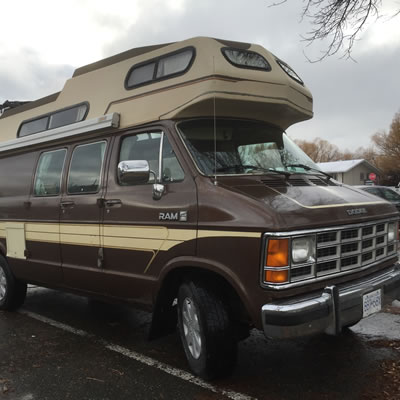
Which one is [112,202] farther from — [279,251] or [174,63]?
[279,251]

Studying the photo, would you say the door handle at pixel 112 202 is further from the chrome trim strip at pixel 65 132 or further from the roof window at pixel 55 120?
the roof window at pixel 55 120

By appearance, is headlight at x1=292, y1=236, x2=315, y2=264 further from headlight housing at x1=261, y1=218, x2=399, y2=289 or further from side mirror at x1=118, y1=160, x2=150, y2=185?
side mirror at x1=118, y1=160, x2=150, y2=185

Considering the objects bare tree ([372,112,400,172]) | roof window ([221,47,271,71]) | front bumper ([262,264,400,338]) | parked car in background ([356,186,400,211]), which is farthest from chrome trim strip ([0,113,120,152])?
bare tree ([372,112,400,172])

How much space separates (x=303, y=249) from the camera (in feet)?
10.6

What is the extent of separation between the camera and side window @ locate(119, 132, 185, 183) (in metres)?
3.93

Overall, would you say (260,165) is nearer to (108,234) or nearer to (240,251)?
(240,251)

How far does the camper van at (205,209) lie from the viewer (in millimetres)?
3229

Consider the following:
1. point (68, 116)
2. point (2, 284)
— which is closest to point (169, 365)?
point (68, 116)

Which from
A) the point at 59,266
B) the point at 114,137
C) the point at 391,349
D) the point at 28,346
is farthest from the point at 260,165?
the point at 28,346

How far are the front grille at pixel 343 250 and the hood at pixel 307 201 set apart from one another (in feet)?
0.23

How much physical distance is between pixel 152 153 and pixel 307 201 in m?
1.53

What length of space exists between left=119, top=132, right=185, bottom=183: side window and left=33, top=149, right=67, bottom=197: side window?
1.18m

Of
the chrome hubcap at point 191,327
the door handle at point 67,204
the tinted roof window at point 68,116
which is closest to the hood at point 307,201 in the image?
the chrome hubcap at point 191,327

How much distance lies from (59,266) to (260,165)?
2.64m
